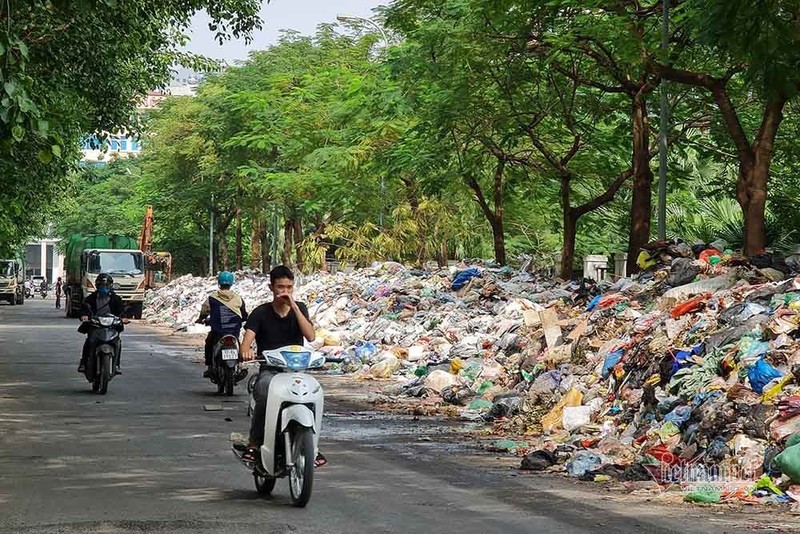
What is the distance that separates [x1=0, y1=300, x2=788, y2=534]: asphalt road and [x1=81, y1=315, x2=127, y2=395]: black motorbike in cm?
102

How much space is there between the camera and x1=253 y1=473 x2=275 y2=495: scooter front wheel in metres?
9.46

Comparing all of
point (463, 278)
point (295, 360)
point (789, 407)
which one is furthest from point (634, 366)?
point (463, 278)

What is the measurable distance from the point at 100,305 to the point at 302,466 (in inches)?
410

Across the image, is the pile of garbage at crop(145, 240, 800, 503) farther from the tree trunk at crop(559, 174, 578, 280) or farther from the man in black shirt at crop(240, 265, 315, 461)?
the tree trunk at crop(559, 174, 578, 280)

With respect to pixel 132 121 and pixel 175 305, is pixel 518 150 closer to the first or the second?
pixel 132 121

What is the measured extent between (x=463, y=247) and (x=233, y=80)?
45.0 ft

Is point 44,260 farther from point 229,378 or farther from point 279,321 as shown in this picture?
point 279,321

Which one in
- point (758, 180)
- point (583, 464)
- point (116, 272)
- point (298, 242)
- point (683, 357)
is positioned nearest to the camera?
point (583, 464)

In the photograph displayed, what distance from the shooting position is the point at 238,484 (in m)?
10.1

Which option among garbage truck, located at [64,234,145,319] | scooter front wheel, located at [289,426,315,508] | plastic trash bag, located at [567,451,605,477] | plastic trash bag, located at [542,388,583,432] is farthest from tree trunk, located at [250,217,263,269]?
scooter front wheel, located at [289,426,315,508]

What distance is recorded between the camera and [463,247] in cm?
5012

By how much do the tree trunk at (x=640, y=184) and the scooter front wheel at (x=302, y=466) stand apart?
1794 cm

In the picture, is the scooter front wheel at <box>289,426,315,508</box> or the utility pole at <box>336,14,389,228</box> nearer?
the scooter front wheel at <box>289,426,315,508</box>

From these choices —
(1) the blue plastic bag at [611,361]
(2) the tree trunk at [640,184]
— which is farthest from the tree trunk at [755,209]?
(2) the tree trunk at [640,184]
